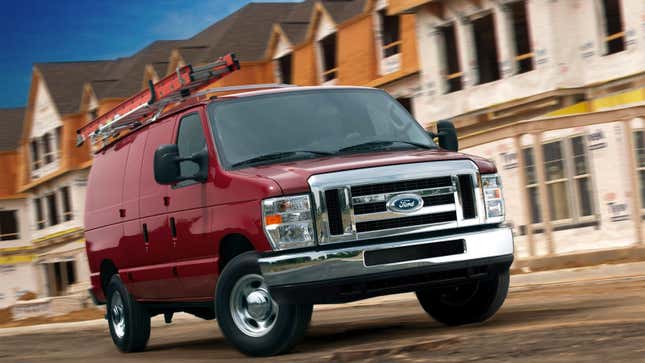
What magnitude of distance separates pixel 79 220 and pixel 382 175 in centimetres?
4324

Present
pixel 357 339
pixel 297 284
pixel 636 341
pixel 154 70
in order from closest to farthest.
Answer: pixel 636 341 → pixel 297 284 → pixel 357 339 → pixel 154 70

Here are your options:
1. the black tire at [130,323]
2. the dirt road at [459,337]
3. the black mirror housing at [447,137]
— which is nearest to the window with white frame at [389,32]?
the dirt road at [459,337]

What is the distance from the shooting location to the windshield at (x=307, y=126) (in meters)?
9.15

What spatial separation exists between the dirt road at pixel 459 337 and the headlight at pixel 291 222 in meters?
0.84

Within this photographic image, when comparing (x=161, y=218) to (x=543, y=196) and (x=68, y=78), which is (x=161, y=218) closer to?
(x=543, y=196)

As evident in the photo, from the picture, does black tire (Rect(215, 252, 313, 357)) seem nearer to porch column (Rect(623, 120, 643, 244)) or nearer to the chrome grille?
the chrome grille

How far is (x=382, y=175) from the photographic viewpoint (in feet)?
27.2

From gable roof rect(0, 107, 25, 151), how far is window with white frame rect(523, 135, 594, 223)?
42303 mm

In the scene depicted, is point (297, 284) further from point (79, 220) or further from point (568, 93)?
point (79, 220)

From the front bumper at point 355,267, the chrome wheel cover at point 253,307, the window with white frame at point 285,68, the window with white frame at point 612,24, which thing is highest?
the window with white frame at point 285,68

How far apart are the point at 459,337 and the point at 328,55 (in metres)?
28.5

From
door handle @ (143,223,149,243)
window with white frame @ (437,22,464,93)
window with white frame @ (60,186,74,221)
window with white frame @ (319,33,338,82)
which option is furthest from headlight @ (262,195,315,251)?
window with white frame @ (60,186,74,221)

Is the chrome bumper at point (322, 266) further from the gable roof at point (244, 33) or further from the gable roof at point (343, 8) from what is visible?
the gable roof at point (244, 33)

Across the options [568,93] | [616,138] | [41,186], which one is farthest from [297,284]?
[41,186]
